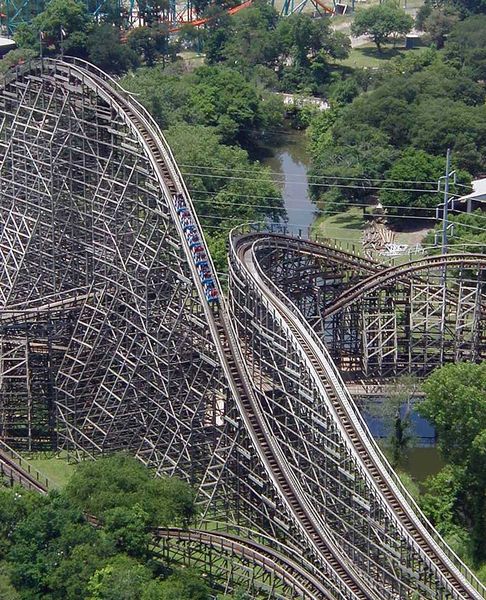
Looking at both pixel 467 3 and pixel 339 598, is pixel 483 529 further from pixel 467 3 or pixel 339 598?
pixel 467 3

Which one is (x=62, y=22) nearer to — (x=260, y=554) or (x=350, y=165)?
(x=350, y=165)

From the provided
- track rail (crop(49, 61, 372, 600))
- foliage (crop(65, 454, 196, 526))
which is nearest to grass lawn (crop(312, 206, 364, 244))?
track rail (crop(49, 61, 372, 600))

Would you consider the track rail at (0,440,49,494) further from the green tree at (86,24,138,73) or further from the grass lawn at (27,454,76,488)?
the green tree at (86,24,138,73)

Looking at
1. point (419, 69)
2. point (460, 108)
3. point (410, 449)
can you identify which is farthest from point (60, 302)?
point (419, 69)

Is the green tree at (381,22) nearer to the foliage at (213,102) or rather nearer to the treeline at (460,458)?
the foliage at (213,102)

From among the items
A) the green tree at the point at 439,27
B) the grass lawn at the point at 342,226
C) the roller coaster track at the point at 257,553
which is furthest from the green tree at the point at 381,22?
the roller coaster track at the point at 257,553
